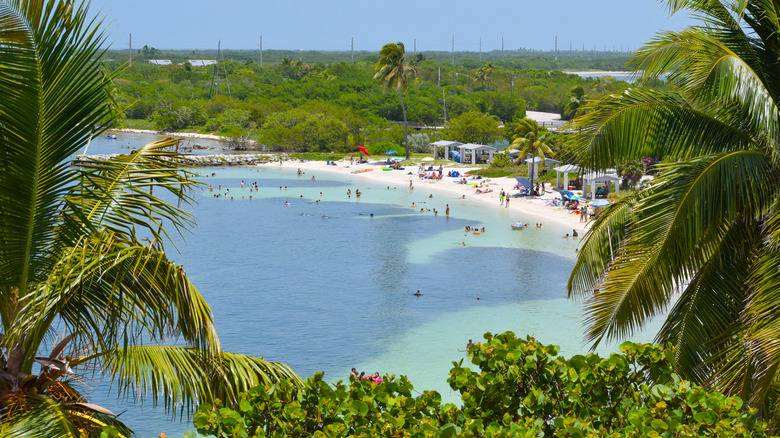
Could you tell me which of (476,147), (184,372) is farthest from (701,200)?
(476,147)

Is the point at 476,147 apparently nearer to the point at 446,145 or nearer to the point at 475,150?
the point at 475,150

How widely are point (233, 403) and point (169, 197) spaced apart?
170ft

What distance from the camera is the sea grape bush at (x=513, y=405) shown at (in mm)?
3932

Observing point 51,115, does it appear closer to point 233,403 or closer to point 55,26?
point 55,26

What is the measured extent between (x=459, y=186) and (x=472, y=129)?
55.5ft

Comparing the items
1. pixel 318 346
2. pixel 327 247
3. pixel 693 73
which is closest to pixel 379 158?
pixel 327 247

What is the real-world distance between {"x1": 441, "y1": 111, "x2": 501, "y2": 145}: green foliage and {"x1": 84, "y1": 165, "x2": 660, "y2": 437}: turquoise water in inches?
757

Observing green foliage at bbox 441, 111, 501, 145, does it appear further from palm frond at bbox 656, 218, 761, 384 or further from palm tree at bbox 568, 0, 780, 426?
palm frond at bbox 656, 218, 761, 384

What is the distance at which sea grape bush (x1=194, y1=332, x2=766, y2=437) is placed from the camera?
393 cm

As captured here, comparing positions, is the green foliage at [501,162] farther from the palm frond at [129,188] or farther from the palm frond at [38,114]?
the palm frond at [38,114]

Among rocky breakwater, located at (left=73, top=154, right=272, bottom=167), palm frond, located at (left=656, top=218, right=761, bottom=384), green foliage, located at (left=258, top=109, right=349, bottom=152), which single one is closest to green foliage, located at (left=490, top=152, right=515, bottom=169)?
green foliage, located at (left=258, top=109, right=349, bottom=152)

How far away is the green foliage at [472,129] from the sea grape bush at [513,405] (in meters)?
64.6

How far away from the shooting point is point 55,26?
416cm

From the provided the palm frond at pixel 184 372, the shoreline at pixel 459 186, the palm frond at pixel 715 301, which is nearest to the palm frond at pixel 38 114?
the palm frond at pixel 184 372
